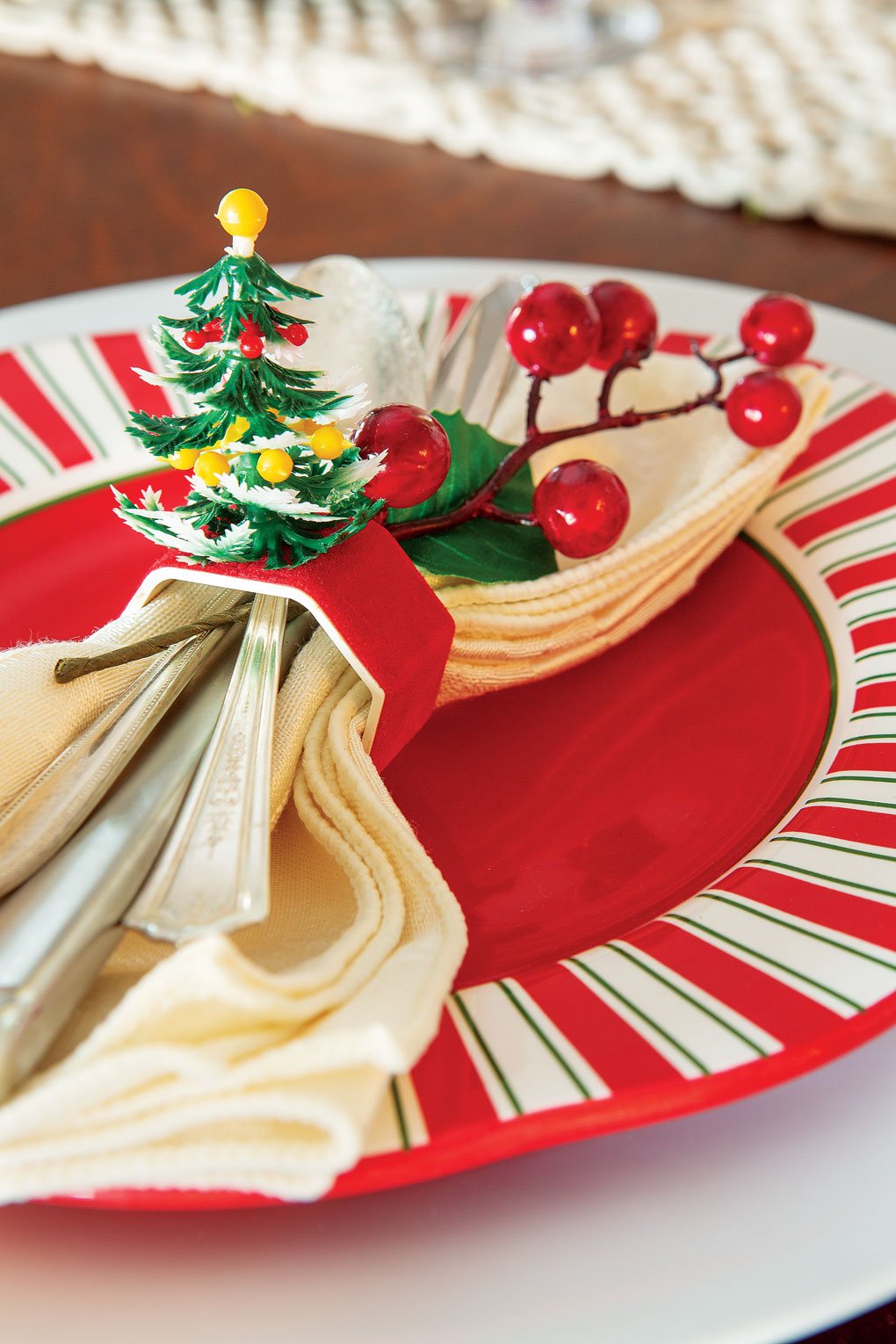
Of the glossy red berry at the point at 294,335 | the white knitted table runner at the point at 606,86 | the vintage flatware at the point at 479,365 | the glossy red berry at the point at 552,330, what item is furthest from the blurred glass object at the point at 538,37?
the glossy red berry at the point at 294,335

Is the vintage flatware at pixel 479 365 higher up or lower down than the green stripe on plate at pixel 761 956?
higher up

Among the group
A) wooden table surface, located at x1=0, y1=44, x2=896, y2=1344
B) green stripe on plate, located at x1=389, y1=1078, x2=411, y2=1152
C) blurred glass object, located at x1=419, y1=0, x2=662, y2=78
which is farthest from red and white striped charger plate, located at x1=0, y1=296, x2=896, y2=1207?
blurred glass object, located at x1=419, y1=0, x2=662, y2=78

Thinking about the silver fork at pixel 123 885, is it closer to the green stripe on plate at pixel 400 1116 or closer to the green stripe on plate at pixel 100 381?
the green stripe on plate at pixel 400 1116

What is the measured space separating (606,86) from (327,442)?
659 mm

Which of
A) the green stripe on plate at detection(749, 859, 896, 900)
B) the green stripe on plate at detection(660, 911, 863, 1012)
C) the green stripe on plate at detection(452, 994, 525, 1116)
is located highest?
the green stripe on plate at detection(749, 859, 896, 900)

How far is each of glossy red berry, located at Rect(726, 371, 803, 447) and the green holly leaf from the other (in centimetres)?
9

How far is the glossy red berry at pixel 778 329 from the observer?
511 mm

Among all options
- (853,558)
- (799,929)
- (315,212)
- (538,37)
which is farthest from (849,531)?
(538,37)

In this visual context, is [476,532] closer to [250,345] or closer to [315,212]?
[250,345]

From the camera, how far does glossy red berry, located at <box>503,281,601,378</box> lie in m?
0.46

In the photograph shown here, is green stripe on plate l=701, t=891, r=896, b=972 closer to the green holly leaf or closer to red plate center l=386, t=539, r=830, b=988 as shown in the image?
red plate center l=386, t=539, r=830, b=988

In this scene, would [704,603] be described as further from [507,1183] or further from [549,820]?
[507,1183]

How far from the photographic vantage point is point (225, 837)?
29 centimetres

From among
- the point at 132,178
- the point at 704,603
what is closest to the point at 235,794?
the point at 704,603
